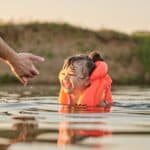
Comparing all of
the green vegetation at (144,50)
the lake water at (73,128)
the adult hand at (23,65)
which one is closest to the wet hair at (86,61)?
the lake water at (73,128)

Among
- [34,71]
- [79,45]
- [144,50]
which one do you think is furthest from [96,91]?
[79,45]

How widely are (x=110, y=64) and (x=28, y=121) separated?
61.0 feet

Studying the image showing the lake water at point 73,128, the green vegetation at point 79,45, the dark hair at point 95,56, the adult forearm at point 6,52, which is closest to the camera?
the lake water at point 73,128

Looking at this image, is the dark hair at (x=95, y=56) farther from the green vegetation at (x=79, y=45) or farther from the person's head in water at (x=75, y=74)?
the green vegetation at (x=79, y=45)

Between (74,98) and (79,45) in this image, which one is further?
(79,45)

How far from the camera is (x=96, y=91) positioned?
952 centimetres

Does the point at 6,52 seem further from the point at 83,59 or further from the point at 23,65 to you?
the point at 83,59

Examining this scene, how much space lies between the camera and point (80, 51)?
26.2 m

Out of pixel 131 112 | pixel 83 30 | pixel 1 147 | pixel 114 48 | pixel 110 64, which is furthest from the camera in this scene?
pixel 83 30

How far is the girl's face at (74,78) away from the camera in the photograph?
30.7ft

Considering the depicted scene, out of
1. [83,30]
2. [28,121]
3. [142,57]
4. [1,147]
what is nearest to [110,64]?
[142,57]

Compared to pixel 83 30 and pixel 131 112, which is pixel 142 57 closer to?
pixel 83 30

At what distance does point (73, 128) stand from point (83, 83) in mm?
3564

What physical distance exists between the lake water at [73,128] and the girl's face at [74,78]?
17.0 inches
